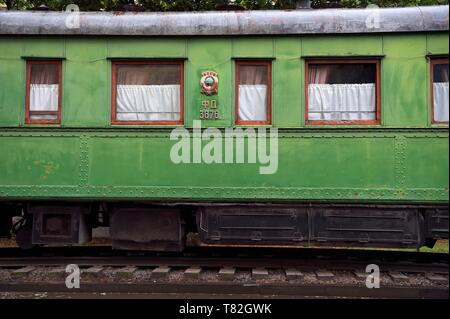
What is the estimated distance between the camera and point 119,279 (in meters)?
5.93

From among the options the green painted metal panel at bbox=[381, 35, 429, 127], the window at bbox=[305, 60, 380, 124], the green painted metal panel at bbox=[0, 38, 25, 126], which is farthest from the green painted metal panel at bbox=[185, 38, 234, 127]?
the green painted metal panel at bbox=[0, 38, 25, 126]

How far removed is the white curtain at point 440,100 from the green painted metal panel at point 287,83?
1756 millimetres

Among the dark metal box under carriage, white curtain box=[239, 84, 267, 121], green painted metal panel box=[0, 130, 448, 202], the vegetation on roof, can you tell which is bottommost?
the dark metal box under carriage

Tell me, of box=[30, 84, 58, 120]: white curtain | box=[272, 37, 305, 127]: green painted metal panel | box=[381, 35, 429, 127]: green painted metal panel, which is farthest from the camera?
box=[30, 84, 58, 120]: white curtain

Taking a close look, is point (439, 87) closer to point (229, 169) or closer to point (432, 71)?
point (432, 71)

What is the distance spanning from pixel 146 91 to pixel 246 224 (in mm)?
2299

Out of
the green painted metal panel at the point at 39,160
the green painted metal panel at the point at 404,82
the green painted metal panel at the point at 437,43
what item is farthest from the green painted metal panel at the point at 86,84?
the green painted metal panel at the point at 437,43

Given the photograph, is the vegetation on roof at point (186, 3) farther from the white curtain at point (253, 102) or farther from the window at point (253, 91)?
the white curtain at point (253, 102)

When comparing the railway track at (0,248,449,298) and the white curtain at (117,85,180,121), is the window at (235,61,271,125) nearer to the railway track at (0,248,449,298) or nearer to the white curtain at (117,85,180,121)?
the white curtain at (117,85,180,121)

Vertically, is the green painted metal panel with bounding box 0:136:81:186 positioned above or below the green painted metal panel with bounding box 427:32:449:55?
below

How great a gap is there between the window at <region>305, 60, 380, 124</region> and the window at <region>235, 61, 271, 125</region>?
0.55 m

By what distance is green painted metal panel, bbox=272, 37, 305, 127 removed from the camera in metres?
5.70

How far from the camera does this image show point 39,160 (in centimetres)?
575

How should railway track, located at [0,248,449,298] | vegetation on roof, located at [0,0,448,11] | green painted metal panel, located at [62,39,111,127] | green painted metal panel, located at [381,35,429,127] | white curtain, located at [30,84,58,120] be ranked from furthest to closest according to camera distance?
1. vegetation on roof, located at [0,0,448,11]
2. white curtain, located at [30,84,58,120]
3. green painted metal panel, located at [62,39,111,127]
4. green painted metal panel, located at [381,35,429,127]
5. railway track, located at [0,248,449,298]
